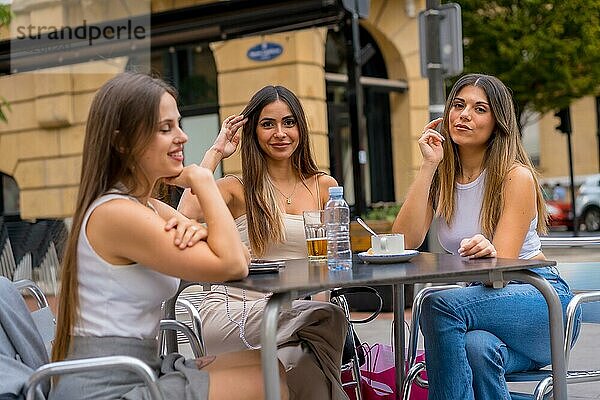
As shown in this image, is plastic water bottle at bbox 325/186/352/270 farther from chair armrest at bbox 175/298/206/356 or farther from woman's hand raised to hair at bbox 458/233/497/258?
chair armrest at bbox 175/298/206/356

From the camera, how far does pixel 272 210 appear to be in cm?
403

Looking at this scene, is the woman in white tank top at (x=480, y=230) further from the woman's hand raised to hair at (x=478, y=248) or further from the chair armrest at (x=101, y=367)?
the chair armrest at (x=101, y=367)

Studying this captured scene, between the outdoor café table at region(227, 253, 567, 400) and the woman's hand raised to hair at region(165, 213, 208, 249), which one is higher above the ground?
the woman's hand raised to hair at region(165, 213, 208, 249)

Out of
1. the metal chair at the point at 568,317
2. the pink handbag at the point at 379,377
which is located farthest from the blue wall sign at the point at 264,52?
the metal chair at the point at 568,317

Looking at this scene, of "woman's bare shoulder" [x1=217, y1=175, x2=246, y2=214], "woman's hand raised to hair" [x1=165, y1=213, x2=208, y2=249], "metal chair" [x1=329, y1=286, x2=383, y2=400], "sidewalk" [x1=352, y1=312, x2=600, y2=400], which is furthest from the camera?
"sidewalk" [x1=352, y1=312, x2=600, y2=400]

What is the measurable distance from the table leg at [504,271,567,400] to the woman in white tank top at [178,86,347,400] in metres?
0.77

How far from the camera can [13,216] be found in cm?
1641

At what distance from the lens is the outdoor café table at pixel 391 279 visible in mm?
2576

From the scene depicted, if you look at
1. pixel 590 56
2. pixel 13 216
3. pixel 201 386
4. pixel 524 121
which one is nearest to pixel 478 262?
pixel 201 386

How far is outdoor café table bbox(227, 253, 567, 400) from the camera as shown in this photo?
2576mm

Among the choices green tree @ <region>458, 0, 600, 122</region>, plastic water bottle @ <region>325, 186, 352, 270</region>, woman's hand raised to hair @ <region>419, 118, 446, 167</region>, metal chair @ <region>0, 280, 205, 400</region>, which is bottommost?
metal chair @ <region>0, 280, 205, 400</region>

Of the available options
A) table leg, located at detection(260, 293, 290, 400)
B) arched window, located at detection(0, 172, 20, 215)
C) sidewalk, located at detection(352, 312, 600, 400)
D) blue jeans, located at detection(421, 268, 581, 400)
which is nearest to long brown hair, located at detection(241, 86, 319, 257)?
blue jeans, located at detection(421, 268, 581, 400)

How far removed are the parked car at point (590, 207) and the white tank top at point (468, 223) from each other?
2472 cm

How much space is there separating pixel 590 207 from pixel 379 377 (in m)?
24.7
